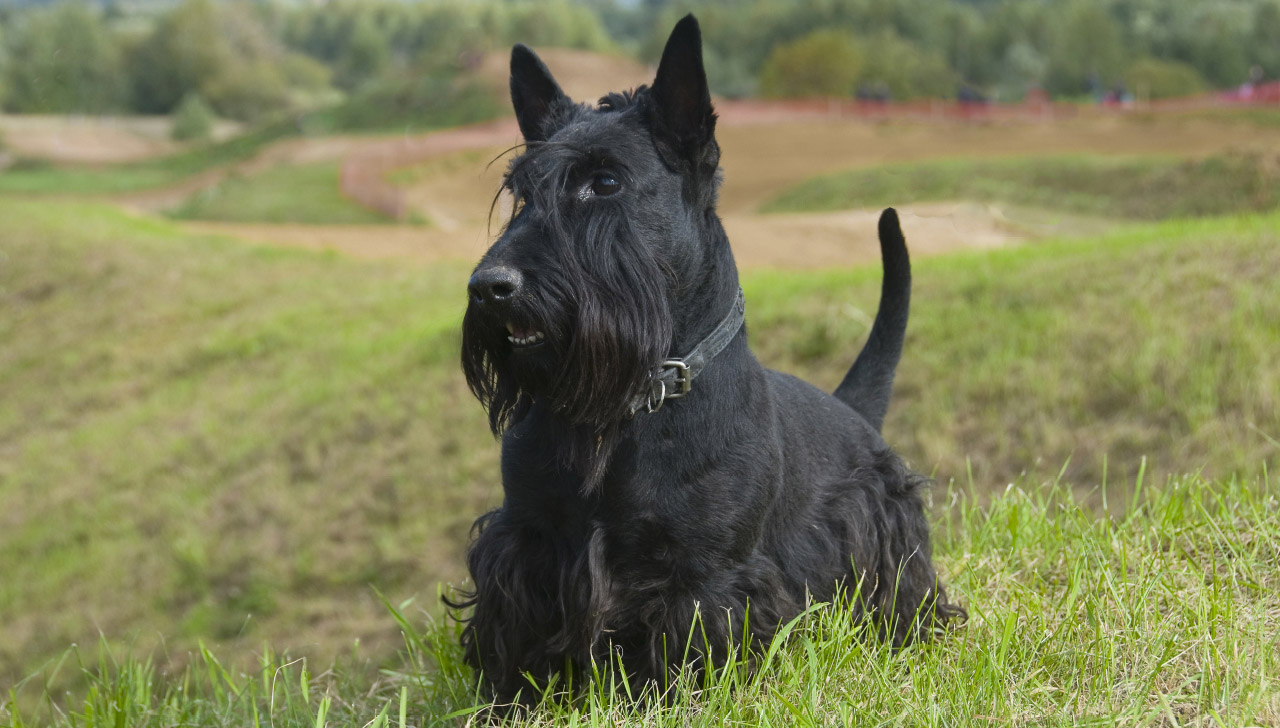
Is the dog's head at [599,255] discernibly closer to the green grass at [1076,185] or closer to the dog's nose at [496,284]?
the dog's nose at [496,284]

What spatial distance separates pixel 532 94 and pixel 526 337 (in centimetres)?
86

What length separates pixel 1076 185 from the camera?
72.1 feet

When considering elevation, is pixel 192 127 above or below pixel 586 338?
above

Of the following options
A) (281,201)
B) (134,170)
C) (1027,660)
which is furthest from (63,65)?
(1027,660)

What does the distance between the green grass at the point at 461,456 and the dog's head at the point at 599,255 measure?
933 mm

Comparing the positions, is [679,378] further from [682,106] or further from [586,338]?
[682,106]

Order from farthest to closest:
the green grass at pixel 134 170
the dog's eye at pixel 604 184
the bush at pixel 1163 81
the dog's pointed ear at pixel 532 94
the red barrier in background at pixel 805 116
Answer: the bush at pixel 1163 81 < the green grass at pixel 134 170 < the red barrier in background at pixel 805 116 < the dog's pointed ear at pixel 532 94 < the dog's eye at pixel 604 184

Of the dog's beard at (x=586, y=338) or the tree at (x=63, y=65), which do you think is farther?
the tree at (x=63, y=65)

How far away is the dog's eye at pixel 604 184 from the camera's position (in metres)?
2.72

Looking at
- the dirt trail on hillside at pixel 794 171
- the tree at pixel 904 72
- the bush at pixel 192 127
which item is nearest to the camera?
the dirt trail on hillside at pixel 794 171

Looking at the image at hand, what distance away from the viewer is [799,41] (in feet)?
154

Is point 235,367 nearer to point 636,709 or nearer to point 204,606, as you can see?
point 204,606

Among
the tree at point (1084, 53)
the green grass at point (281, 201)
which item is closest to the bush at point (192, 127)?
the green grass at point (281, 201)

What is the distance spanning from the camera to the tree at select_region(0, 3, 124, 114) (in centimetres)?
5147
